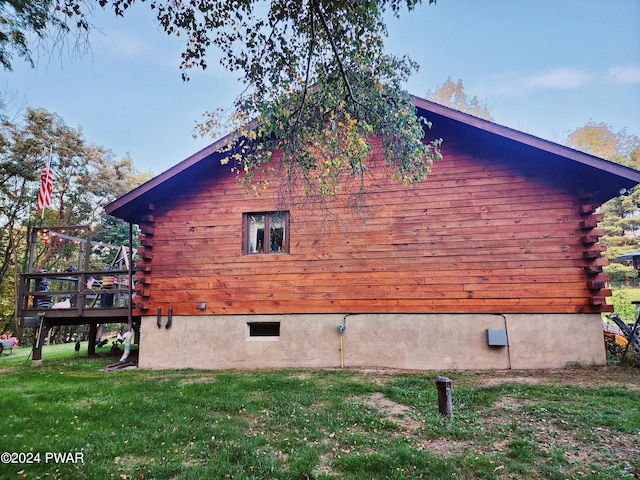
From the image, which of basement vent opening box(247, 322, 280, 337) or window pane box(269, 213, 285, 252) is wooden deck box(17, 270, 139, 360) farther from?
window pane box(269, 213, 285, 252)

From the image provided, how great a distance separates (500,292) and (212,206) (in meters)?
7.11

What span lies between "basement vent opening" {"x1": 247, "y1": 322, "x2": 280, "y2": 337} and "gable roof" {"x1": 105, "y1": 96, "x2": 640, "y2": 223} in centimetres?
420

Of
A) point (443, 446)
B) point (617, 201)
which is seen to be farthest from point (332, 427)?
point (617, 201)

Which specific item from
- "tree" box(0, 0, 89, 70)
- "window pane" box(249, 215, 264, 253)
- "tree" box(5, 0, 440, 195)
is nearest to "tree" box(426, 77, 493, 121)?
"window pane" box(249, 215, 264, 253)

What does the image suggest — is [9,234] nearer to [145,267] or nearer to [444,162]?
[145,267]

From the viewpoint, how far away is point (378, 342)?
8.12 meters

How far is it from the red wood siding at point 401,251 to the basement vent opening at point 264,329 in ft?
1.25

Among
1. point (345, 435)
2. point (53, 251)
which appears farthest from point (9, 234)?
point (345, 435)

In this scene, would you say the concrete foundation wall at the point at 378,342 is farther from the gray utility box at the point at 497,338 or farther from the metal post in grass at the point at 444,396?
the metal post in grass at the point at 444,396

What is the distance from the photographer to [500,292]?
7820 mm

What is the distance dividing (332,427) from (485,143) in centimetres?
705

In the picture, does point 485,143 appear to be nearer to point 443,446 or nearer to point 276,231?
point 276,231

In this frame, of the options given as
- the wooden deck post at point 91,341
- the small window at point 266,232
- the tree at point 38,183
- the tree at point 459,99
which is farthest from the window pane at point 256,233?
the tree at point 459,99

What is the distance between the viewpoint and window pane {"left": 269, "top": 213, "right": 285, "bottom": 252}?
29.7ft
